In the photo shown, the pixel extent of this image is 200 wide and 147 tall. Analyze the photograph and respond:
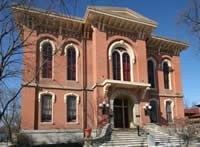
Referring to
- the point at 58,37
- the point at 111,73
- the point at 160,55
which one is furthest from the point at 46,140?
the point at 160,55

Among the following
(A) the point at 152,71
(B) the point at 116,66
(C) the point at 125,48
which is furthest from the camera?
(A) the point at 152,71

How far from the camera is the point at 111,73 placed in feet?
59.5

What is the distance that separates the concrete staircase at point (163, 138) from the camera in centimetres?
1515

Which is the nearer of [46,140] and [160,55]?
[46,140]

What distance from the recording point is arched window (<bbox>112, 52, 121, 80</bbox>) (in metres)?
18.7

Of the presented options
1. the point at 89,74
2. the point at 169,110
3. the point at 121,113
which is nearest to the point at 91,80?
the point at 89,74

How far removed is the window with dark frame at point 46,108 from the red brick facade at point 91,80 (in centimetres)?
25

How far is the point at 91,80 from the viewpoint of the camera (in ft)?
61.3

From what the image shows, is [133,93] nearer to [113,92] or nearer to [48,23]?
[113,92]

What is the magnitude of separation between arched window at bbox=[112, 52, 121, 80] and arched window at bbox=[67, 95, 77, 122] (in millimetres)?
4231

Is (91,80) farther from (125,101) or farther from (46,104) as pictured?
(46,104)

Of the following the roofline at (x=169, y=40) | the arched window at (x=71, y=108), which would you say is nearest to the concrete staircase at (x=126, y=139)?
the arched window at (x=71, y=108)

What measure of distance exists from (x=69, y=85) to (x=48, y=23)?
579 centimetres

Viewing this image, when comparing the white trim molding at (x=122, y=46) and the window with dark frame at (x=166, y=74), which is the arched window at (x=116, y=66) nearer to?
the white trim molding at (x=122, y=46)
